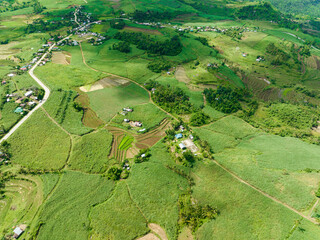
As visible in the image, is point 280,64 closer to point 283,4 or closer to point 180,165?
point 180,165

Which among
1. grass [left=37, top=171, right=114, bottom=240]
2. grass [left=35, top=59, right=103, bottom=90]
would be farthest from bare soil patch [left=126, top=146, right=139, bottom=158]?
grass [left=35, top=59, right=103, bottom=90]

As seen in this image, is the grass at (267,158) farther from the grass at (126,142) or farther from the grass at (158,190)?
the grass at (126,142)

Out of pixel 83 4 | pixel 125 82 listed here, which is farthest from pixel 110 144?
pixel 83 4

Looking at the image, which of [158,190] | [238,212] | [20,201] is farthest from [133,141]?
[238,212]

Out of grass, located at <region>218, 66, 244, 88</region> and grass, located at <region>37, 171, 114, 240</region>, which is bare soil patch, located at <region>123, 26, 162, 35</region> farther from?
grass, located at <region>37, 171, 114, 240</region>

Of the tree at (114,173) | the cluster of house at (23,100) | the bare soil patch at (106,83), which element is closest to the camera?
the tree at (114,173)

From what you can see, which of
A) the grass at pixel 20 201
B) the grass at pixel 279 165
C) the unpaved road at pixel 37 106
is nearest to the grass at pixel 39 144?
the unpaved road at pixel 37 106

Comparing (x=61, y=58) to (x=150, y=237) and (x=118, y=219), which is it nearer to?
(x=118, y=219)
